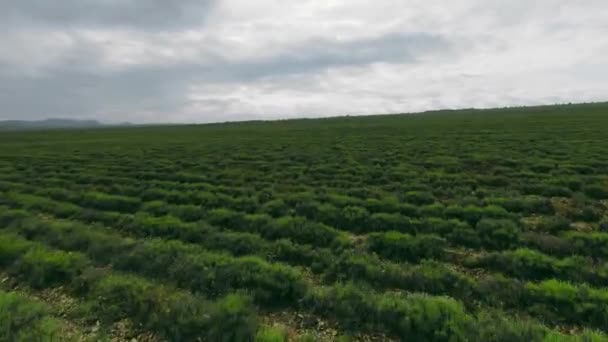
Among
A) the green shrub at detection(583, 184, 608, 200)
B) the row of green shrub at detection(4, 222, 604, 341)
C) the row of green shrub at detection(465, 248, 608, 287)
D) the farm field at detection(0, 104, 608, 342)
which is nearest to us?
the row of green shrub at detection(4, 222, 604, 341)

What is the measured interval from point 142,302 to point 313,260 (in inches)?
153

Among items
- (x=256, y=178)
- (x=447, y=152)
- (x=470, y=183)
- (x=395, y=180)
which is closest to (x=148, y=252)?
(x=256, y=178)

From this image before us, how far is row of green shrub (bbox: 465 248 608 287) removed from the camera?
24.0 feet

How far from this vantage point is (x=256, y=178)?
60.4 ft

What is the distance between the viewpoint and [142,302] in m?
6.63

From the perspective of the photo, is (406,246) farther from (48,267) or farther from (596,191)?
(596,191)

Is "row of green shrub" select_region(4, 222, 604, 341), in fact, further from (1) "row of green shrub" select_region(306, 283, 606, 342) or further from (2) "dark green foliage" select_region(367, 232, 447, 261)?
(2) "dark green foliage" select_region(367, 232, 447, 261)

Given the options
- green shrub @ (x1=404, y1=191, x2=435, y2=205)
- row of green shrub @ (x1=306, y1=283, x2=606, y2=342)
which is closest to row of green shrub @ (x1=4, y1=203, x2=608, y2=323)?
row of green shrub @ (x1=306, y1=283, x2=606, y2=342)

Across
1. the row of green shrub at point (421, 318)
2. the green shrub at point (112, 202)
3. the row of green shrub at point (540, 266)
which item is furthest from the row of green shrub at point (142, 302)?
the row of green shrub at point (540, 266)

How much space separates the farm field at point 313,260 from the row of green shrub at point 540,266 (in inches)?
1.2

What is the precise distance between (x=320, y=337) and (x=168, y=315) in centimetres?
278

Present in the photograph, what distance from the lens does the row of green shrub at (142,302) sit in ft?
19.4

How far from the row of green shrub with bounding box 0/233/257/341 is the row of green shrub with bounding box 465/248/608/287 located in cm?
557

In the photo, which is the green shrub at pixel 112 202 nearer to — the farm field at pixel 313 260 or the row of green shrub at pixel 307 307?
the farm field at pixel 313 260
